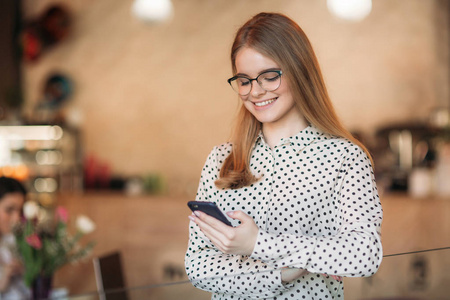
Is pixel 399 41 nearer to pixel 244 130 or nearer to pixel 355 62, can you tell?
pixel 355 62

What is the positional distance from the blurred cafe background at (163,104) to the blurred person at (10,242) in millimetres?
1073

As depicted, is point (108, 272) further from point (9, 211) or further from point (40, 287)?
point (9, 211)

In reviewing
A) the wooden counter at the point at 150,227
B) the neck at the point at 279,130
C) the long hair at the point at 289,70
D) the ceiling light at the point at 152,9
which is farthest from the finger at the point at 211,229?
the ceiling light at the point at 152,9

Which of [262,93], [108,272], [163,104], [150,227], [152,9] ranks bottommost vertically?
[150,227]

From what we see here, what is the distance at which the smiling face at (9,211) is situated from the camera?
302 centimetres

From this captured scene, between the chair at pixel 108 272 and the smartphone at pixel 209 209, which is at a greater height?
the smartphone at pixel 209 209

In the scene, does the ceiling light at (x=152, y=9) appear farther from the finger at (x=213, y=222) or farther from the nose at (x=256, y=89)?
the finger at (x=213, y=222)

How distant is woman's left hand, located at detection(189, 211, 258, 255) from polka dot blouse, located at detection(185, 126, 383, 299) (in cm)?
2

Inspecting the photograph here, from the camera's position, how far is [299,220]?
3.79 feet

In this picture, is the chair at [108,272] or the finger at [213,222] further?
the chair at [108,272]

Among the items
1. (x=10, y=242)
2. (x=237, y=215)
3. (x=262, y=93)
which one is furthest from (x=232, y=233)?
(x=10, y=242)

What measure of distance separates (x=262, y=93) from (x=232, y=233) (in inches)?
12.5

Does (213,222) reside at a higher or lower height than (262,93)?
lower

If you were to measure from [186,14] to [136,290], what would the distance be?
17.3 feet
